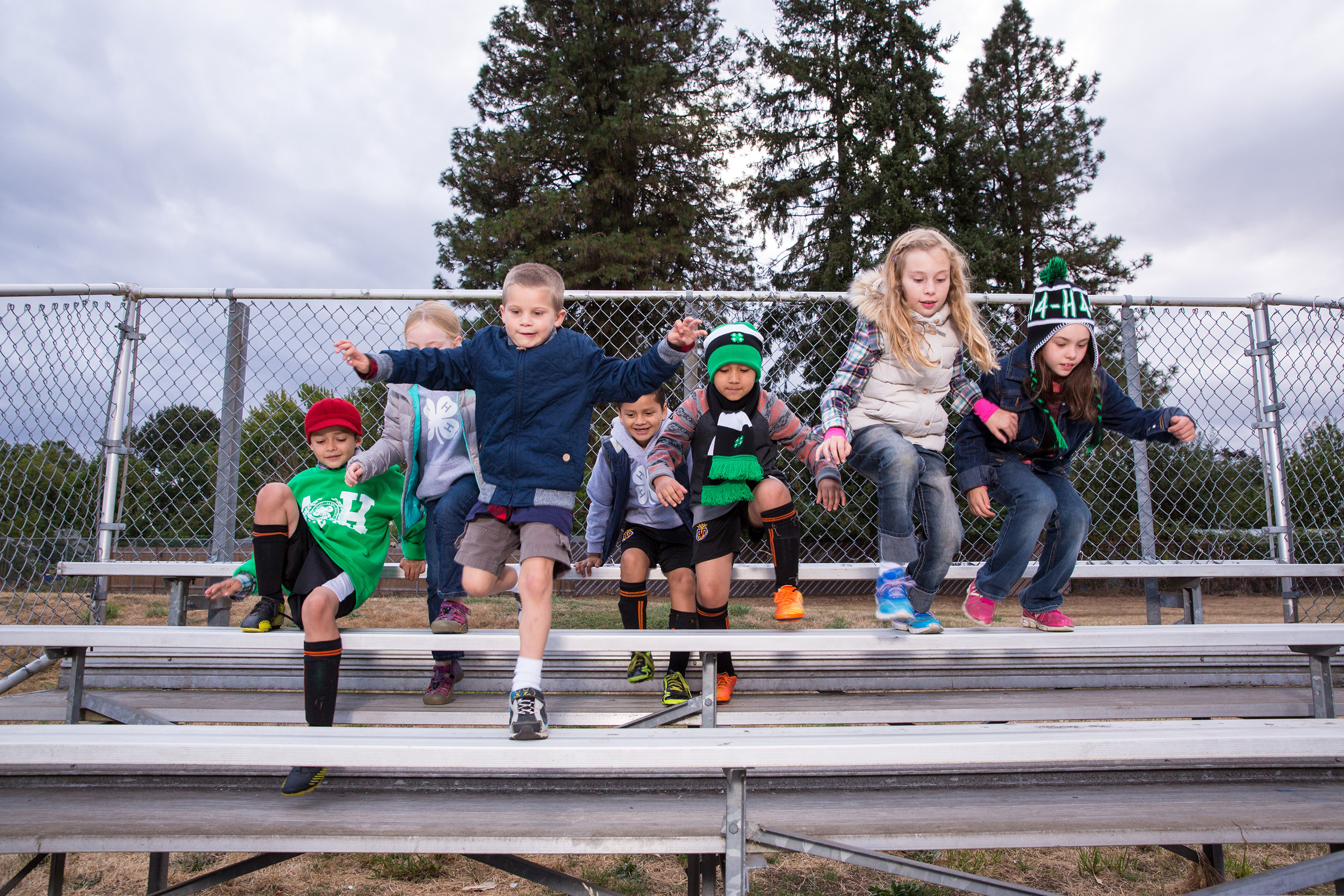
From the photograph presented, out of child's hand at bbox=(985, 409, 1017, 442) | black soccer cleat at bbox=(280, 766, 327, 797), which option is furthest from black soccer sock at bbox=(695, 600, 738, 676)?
black soccer cleat at bbox=(280, 766, 327, 797)

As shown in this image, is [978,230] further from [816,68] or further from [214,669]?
[214,669]

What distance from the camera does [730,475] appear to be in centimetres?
268

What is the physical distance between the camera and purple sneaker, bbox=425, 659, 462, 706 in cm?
275

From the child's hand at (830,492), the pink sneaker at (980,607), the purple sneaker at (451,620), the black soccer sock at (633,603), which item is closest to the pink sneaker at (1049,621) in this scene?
the pink sneaker at (980,607)

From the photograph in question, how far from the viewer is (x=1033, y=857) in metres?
2.75

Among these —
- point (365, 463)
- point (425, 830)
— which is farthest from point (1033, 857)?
point (365, 463)

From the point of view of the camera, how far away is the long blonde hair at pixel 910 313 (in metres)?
2.82

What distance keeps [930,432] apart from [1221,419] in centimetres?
207

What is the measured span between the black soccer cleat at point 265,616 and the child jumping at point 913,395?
2.11 meters

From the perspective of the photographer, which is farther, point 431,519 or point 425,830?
point 431,519

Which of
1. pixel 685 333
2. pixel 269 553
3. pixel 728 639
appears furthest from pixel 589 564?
pixel 685 333

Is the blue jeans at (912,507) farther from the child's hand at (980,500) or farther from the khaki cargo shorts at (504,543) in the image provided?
the khaki cargo shorts at (504,543)

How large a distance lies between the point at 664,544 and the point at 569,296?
1.33 metres

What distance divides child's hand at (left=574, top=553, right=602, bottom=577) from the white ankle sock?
3.29ft
